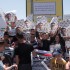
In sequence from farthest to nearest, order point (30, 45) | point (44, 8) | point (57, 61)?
point (44, 8)
point (57, 61)
point (30, 45)

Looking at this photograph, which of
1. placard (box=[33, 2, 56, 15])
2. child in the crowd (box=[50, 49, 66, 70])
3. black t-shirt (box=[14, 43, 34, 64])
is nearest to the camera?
black t-shirt (box=[14, 43, 34, 64])

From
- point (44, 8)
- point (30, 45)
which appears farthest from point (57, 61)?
point (44, 8)

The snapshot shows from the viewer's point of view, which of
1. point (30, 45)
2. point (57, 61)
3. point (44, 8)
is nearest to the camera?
point (30, 45)

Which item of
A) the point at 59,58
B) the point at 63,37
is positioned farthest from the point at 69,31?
the point at 59,58

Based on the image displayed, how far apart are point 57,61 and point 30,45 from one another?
105cm

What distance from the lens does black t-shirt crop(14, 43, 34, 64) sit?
37.5 feet

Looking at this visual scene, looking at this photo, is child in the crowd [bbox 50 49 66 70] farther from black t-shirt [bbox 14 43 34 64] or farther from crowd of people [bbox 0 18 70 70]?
black t-shirt [bbox 14 43 34 64]

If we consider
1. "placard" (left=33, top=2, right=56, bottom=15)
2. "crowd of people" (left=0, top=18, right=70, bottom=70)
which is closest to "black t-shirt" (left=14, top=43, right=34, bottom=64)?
"crowd of people" (left=0, top=18, right=70, bottom=70)

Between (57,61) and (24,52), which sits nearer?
(24,52)

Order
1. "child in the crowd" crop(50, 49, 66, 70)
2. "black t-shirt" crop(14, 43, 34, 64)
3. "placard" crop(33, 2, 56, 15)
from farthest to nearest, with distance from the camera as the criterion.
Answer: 1. "placard" crop(33, 2, 56, 15)
2. "child in the crowd" crop(50, 49, 66, 70)
3. "black t-shirt" crop(14, 43, 34, 64)

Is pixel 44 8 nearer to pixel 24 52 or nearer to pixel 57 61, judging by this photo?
pixel 57 61

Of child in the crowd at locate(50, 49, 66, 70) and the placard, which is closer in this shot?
child in the crowd at locate(50, 49, 66, 70)

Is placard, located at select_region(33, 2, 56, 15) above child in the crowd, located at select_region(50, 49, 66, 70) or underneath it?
above

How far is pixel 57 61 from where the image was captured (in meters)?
12.0
